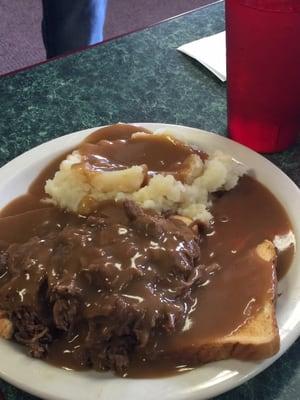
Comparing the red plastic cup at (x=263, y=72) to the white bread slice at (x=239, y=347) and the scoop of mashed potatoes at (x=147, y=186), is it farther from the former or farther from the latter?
the white bread slice at (x=239, y=347)

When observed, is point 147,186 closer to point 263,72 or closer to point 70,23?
point 263,72

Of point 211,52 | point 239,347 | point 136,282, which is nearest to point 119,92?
point 211,52

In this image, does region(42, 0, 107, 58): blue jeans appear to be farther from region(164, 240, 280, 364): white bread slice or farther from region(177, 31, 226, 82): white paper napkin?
region(164, 240, 280, 364): white bread slice

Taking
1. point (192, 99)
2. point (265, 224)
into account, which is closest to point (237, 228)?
point (265, 224)

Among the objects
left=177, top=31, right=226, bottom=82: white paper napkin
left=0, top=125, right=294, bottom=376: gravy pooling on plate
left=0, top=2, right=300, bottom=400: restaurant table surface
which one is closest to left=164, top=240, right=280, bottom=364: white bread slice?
left=0, top=125, right=294, bottom=376: gravy pooling on plate

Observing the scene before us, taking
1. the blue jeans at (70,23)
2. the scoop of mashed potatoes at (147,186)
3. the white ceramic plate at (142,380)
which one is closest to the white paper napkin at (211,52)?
the scoop of mashed potatoes at (147,186)

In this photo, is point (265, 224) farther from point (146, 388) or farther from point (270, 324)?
point (146, 388)
